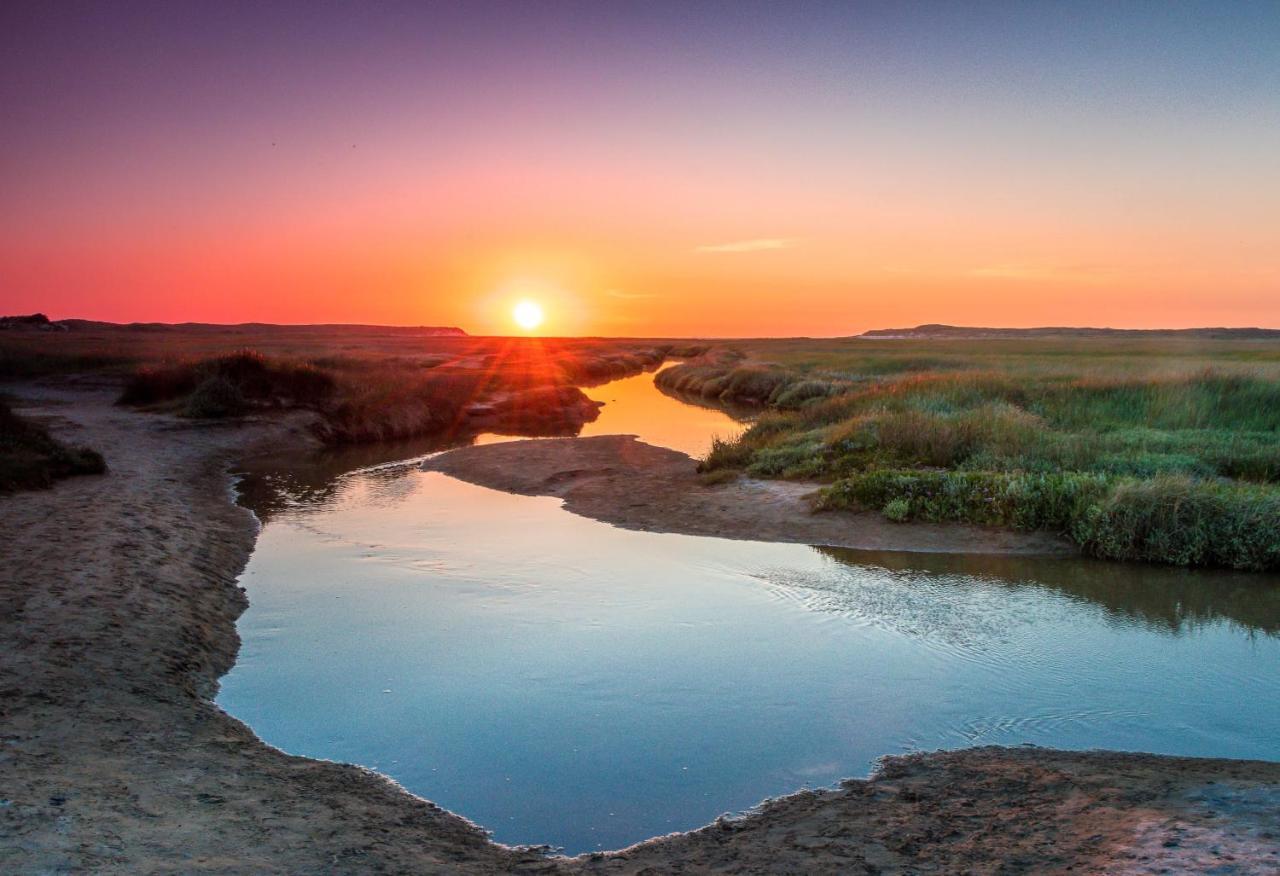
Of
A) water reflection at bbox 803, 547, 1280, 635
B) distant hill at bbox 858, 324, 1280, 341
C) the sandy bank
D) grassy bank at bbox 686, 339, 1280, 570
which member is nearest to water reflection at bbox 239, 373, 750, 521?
the sandy bank

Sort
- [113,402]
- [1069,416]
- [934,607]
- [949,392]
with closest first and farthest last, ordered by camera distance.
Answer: [934,607] → [1069,416] → [949,392] → [113,402]

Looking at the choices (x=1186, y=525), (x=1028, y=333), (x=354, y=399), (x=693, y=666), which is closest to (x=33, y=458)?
(x=354, y=399)

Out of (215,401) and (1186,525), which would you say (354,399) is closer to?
(215,401)

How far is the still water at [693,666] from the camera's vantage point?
7.01 metres

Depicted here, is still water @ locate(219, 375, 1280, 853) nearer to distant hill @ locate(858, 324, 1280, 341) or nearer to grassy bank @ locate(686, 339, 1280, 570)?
grassy bank @ locate(686, 339, 1280, 570)

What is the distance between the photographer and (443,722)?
7879 mm

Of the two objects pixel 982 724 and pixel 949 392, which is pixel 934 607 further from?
pixel 949 392

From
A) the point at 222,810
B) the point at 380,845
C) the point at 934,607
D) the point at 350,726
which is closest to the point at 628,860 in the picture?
the point at 380,845

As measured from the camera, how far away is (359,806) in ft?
19.8

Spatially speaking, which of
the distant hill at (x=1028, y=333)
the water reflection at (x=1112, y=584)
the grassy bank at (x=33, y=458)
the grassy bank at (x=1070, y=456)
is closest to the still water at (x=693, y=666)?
the water reflection at (x=1112, y=584)

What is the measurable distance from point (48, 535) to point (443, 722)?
27.4 ft

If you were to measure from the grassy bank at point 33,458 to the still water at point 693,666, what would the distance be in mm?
5394

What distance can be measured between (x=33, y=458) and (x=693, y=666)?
591 inches

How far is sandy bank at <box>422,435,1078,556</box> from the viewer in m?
15.0
